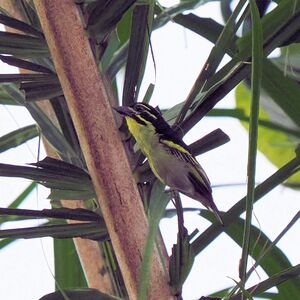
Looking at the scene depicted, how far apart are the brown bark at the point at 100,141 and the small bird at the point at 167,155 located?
3 cm

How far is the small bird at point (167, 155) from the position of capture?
89cm

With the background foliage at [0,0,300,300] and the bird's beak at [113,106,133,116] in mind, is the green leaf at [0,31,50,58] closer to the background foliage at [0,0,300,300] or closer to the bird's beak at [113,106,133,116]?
the background foliage at [0,0,300,300]

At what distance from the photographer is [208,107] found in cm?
90

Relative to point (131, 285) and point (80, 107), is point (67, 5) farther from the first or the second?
point (131, 285)

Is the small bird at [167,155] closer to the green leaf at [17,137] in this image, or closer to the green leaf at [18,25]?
the green leaf at [18,25]

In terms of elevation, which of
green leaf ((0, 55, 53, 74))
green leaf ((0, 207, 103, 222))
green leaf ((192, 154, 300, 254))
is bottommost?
green leaf ((192, 154, 300, 254))

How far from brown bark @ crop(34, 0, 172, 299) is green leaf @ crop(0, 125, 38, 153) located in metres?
0.28

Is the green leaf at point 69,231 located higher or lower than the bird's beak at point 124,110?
lower

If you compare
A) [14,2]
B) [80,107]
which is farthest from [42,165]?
[14,2]

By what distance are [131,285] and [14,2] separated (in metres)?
0.48

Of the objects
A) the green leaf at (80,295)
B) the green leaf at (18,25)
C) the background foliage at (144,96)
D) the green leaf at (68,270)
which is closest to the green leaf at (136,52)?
the background foliage at (144,96)

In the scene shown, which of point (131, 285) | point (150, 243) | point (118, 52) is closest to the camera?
point (150, 243)

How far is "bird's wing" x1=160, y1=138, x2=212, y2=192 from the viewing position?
90 centimetres

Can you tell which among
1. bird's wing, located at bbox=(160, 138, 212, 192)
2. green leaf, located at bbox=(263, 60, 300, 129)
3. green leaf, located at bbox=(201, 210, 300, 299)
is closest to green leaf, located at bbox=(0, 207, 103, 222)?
bird's wing, located at bbox=(160, 138, 212, 192)
